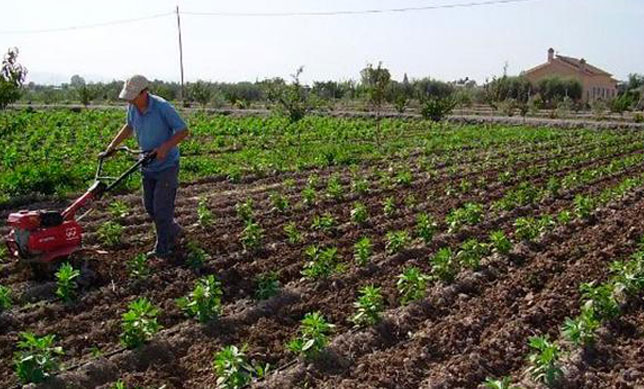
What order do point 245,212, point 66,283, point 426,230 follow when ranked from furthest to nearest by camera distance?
point 245,212
point 426,230
point 66,283

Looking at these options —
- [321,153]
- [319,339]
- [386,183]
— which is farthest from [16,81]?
[319,339]

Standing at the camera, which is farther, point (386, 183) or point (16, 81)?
point (16, 81)

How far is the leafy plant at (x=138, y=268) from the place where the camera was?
23.4 ft

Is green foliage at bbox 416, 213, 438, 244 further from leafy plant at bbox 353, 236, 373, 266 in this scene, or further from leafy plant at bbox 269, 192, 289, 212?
leafy plant at bbox 269, 192, 289, 212

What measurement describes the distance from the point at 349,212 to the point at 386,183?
9.64 ft

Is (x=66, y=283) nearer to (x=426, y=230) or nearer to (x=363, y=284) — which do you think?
(x=363, y=284)

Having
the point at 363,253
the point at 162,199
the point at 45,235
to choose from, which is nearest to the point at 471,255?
the point at 363,253

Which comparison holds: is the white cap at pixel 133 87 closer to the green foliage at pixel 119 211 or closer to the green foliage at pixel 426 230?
the green foliage at pixel 119 211

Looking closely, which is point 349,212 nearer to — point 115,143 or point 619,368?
point 115,143

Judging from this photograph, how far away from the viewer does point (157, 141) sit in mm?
7582

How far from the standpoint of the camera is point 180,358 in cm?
545

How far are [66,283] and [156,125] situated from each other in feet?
6.68

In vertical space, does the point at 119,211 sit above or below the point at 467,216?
above

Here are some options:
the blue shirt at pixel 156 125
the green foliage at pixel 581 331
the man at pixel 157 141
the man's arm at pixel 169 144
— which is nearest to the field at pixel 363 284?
the green foliage at pixel 581 331
